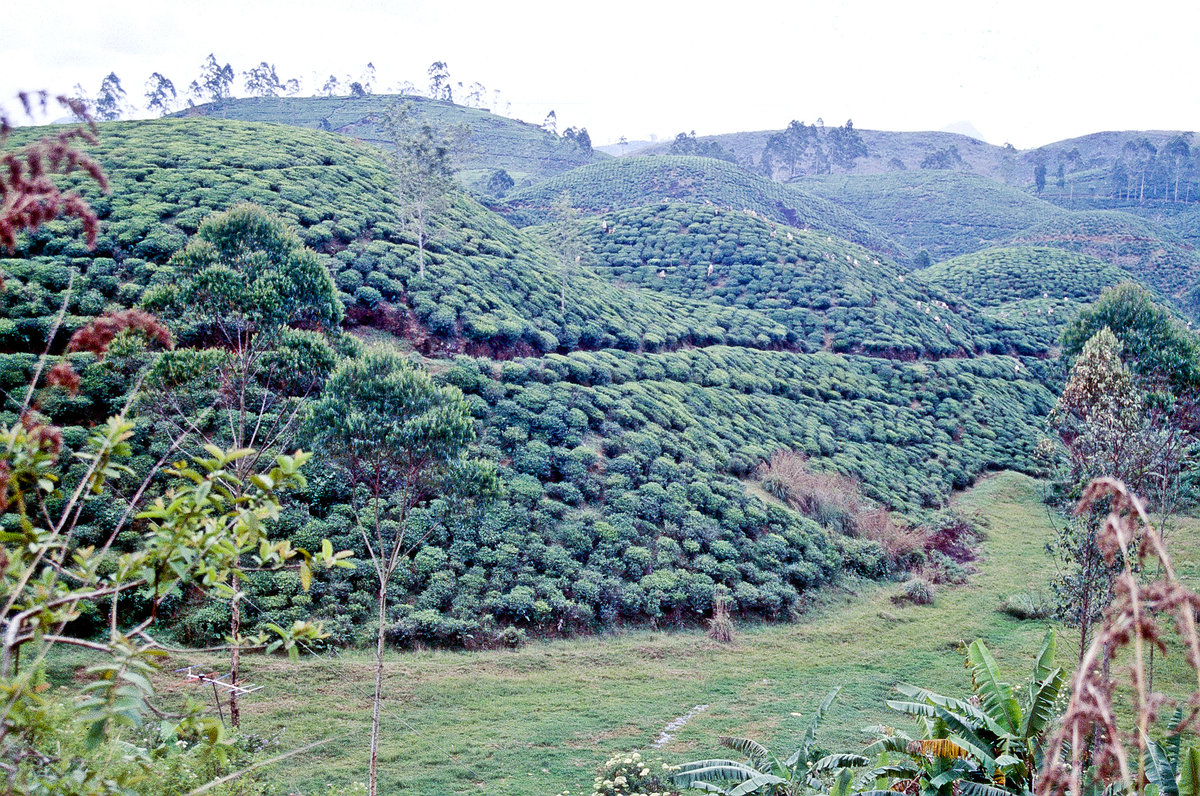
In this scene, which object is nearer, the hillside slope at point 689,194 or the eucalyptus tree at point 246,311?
the eucalyptus tree at point 246,311

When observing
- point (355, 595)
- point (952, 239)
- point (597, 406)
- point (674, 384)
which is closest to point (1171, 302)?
point (952, 239)

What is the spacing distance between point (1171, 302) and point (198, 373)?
72330 millimetres

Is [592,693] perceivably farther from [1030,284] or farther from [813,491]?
[1030,284]

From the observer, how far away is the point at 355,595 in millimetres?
14086

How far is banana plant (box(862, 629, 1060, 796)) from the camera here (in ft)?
24.8

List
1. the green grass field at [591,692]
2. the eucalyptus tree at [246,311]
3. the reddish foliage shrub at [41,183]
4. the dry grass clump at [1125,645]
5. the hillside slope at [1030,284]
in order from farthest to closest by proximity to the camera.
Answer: the hillside slope at [1030,284]
the eucalyptus tree at [246,311]
the green grass field at [591,692]
the reddish foliage shrub at [41,183]
the dry grass clump at [1125,645]

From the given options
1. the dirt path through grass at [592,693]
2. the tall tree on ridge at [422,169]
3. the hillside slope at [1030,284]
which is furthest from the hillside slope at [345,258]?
the hillside slope at [1030,284]

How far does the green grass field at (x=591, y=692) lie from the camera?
10219mm

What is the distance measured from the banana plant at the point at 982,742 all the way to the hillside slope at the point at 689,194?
2327 inches

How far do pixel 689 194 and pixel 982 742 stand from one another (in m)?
66.6

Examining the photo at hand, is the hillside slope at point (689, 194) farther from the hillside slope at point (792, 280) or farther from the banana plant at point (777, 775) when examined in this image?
the banana plant at point (777, 775)

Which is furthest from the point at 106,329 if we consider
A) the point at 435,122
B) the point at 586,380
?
the point at 435,122

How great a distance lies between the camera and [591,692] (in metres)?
13.0

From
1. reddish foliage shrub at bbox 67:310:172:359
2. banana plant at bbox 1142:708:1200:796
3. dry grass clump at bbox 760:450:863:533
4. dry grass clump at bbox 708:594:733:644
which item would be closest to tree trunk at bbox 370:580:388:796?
reddish foliage shrub at bbox 67:310:172:359
